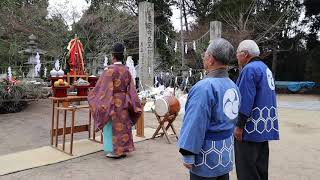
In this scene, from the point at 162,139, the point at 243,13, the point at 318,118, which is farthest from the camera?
the point at 243,13

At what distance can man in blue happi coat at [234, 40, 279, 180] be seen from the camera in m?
3.18

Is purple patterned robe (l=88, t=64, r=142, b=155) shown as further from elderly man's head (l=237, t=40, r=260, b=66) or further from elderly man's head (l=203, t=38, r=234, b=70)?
elderly man's head (l=203, t=38, r=234, b=70)

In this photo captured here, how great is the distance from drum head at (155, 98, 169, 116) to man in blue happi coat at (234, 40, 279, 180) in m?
2.53

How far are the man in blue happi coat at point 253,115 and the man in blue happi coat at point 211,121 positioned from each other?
80cm

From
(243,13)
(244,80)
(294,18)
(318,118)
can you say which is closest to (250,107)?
(244,80)

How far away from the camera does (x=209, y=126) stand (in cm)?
228

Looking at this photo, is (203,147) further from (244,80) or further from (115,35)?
(115,35)

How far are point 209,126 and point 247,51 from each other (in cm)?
126

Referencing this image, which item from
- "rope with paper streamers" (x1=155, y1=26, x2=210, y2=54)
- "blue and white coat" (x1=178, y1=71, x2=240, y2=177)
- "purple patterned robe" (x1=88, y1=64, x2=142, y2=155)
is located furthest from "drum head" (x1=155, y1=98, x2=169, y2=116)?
"rope with paper streamers" (x1=155, y1=26, x2=210, y2=54)

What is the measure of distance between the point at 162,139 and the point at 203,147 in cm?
401

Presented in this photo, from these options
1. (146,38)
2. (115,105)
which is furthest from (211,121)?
(146,38)

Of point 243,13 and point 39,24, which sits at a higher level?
point 243,13

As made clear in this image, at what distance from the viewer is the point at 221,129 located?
232cm

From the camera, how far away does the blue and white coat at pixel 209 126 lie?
2195 mm
